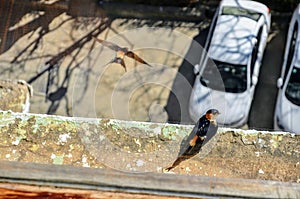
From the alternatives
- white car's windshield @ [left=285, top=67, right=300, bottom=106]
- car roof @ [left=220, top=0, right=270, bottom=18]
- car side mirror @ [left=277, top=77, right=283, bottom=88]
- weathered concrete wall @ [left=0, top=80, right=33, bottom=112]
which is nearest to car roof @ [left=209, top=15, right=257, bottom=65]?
car roof @ [left=220, top=0, right=270, bottom=18]

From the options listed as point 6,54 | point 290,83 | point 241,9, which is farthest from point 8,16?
point 290,83

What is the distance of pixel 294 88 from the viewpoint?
8102mm

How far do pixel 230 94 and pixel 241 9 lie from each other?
61.0 inches

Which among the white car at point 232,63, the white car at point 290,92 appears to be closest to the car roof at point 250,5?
the white car at point 232,63

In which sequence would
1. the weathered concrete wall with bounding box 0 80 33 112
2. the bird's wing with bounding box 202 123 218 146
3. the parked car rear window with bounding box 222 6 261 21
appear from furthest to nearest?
the parked car rear window with bounding box 222 6 261 21 → the weathered concrete wall with bounding box 0 80 33 112 → the bird's wing with bounding box 202 123 218 146

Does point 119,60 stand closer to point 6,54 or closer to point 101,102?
point 101,102

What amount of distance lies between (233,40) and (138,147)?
171 inches

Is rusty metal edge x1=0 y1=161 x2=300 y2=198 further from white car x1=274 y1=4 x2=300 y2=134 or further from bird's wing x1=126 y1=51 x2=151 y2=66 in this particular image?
bird's wing x1=126 y1=51 x2=151 y2=66

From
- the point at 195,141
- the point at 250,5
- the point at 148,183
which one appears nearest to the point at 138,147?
the point at 195,141

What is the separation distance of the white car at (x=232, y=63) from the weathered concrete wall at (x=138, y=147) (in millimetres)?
3451

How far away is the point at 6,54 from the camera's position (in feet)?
31.0

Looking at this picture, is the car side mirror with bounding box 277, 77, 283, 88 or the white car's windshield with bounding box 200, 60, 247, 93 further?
the car side mirror with bounding box 277, 77, 283, 88

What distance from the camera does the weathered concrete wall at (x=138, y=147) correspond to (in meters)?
4.47

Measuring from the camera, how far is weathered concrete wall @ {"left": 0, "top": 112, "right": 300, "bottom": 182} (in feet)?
14.7
